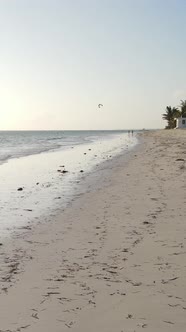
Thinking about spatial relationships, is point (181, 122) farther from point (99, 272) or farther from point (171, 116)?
point (99, 272)

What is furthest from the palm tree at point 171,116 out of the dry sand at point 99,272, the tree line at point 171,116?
the dry sand at point 99,272

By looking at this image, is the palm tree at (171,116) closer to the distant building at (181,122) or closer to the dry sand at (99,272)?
the distant building at (181,122)

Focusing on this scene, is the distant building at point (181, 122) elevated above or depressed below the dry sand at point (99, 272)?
above

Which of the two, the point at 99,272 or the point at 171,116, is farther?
the point at 171,116

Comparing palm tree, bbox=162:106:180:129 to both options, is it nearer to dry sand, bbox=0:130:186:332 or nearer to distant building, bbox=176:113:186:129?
distant building, bbox=176:113:186:129

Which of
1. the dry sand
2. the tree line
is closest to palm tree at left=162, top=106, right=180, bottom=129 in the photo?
the tree line

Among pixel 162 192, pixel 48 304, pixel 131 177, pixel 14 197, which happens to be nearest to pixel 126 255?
pixel 48 304

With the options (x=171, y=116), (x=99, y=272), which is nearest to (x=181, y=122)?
(x=171, y=116)

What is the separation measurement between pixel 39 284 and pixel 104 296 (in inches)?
37.4

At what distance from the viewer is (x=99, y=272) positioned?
530 cm

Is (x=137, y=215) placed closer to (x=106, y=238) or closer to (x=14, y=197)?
(x=106, y=238)

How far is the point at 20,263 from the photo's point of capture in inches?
228

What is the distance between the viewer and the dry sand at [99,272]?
157 inches

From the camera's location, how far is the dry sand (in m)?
3.99
